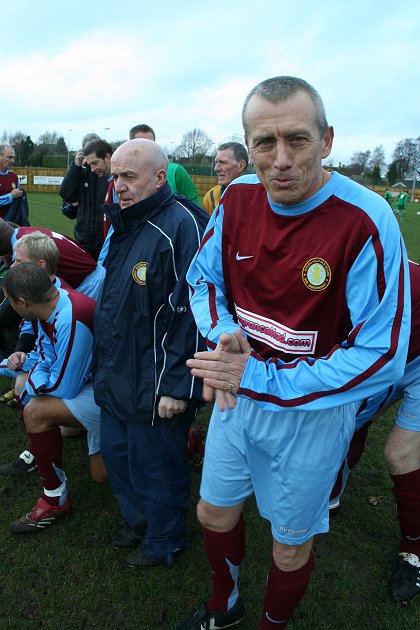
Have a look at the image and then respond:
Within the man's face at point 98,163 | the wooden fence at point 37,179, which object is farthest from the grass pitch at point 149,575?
the wooden fence at point 37,179

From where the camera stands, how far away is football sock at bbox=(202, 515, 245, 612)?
2.10 m

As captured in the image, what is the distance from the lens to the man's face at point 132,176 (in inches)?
96.9

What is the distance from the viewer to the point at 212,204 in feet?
20.3

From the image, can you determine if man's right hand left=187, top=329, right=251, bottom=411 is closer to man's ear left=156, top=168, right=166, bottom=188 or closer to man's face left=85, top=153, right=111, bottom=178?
man's ear left=156, top=168, right=166, bottom=188

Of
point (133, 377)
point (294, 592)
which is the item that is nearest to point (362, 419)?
point (294, 592)

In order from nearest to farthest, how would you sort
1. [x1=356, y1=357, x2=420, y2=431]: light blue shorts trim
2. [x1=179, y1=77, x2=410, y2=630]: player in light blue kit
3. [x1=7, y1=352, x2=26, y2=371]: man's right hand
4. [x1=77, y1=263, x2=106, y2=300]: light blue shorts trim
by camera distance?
[x1=179, y1=77, x2=410, y2=630]: player in light blue kit
[x1=356, y1=357, x2=420, y2=431]: light blue shorts trim
[x1=7, y1=352, x2=26, y2=371]: man's right hand
[x1=77, y1=263, x2=106, y2=300]: light blue shorts trim

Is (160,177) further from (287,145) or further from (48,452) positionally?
(48,452)

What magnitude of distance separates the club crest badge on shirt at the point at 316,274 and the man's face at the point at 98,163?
3.86m

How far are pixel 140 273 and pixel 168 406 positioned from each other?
678 mm

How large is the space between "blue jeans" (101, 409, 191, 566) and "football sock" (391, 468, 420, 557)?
117 centimetres

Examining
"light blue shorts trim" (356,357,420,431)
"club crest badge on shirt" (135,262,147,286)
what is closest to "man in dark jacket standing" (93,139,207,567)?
"club crest badge on shirt" (135,262,147,286)

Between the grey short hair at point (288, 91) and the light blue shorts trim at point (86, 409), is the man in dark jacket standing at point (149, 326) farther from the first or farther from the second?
the grey short hair at point (288, 91)

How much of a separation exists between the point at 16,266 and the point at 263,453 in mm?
1845

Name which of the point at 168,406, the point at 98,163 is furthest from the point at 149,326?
the point at 98,163
